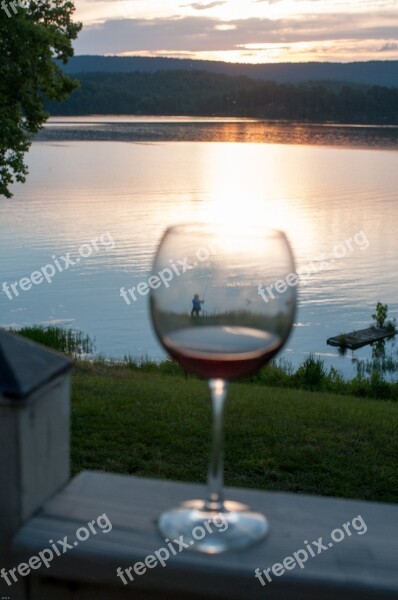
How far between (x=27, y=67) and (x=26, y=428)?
753 inches

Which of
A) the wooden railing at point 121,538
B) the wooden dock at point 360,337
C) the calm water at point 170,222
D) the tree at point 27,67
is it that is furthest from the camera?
the calm water at point 170,222

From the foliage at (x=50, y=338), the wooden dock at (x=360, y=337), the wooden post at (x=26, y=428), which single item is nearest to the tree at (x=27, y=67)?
the foliage at (x=50, y=338)

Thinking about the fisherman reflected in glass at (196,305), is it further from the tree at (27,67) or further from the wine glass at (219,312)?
the tree at (27,67)

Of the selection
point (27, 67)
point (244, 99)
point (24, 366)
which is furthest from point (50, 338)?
point (244, 99)

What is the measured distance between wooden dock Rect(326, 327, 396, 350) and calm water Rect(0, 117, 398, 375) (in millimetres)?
424

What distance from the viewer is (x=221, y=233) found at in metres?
1.04

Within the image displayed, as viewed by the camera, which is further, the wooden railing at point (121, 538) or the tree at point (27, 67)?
the tree at point (27, 67)

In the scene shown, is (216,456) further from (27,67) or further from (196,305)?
(27,67)

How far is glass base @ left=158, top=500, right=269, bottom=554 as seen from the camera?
104 centimetres

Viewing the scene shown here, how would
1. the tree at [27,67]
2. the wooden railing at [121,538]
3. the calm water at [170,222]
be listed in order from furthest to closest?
the calm water at [170,222] < the tree at [27,67] < the wooden railing at [121,538]

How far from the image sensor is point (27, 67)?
18.8 meters

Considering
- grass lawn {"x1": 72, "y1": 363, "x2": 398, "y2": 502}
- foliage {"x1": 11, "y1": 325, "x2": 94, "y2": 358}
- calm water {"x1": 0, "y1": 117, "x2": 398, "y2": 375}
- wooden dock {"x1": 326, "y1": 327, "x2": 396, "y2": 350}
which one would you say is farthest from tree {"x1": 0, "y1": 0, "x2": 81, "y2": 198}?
wooden dock {"x1": 326, "y1": 327, "x2": 396, "y2": 350}

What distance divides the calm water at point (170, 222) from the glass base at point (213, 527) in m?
0.30

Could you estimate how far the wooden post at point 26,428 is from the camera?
103cm
